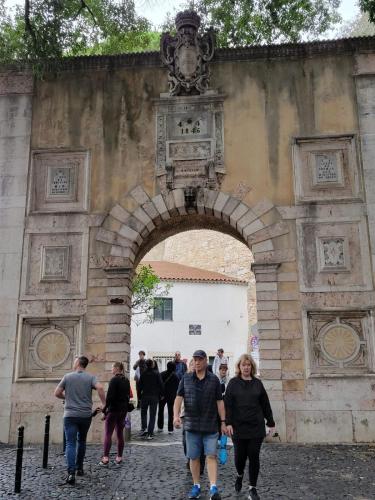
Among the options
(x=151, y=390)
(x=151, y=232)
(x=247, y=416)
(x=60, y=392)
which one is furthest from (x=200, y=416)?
(x=151, y=232)

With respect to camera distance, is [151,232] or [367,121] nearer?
[367,121]

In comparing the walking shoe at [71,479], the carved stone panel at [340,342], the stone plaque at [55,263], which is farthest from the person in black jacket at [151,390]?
the walking shoe at [71,479]

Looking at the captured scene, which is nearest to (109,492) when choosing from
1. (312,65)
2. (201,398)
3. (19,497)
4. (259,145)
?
(19,497)

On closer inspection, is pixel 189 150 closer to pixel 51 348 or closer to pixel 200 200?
pixel 200 200

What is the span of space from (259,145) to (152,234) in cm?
314

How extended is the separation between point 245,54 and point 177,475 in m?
8.99

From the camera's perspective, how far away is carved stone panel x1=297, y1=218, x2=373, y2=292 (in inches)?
420

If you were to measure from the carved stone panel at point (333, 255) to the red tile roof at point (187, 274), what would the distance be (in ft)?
59.4

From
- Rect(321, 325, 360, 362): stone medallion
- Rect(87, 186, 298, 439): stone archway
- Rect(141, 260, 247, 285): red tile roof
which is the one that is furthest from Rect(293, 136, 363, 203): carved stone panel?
Rect(141, 260, 247, 285): red tile roof

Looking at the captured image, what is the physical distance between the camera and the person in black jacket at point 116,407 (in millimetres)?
7457

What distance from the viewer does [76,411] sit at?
21.9ft

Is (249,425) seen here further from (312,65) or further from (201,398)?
(312,65)

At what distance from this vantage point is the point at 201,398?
5.73 metres

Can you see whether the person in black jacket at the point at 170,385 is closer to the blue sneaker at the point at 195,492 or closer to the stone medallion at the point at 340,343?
the stone medallion at the point at 340,343
